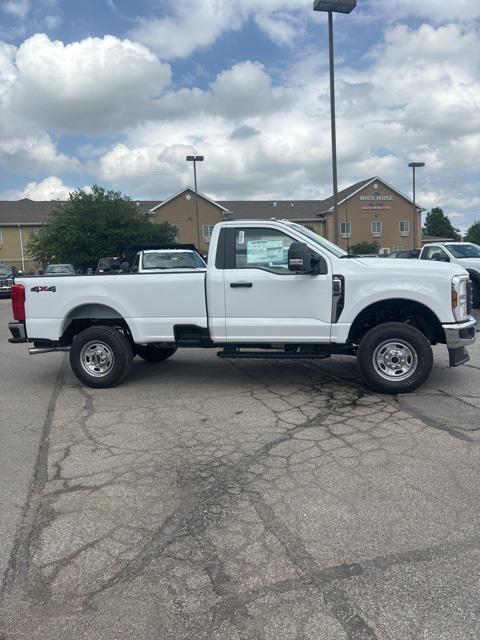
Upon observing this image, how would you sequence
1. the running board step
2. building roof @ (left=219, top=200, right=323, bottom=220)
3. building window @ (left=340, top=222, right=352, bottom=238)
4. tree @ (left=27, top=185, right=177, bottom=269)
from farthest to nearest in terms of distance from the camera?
1. building roof @ (left=219, top=200, right=323, bottom=220)
2. building window @ (left=340, top=222, right=352, bottom=238)
3. tree @ (left=27, top=185, right=177, bottom=269)
4. the running board step

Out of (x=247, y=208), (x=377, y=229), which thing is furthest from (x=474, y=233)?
(x=247, y=208)

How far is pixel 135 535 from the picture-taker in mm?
3285

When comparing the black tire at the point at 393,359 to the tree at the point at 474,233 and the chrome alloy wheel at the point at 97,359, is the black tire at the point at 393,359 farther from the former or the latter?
the tree at the point at 474,233

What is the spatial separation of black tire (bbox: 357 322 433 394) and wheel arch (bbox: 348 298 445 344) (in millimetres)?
229

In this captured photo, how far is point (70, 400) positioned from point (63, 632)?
14.4ft

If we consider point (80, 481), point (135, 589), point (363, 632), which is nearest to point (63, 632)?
point (135, 589)

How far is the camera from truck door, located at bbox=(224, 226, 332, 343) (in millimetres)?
6312

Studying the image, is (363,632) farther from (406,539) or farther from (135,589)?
(135,589)

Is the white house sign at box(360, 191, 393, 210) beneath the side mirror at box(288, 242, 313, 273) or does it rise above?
above

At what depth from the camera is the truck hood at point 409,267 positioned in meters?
6.08

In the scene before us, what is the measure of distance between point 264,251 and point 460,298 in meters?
2.38

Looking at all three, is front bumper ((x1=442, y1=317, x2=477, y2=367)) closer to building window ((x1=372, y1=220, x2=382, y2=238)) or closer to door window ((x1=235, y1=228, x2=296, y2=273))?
door window ((x1=235, y1=228, x2=296, y2=273))

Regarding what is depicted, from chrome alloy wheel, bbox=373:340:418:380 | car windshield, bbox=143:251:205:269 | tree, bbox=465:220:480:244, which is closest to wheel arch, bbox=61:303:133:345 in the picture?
chrome alloy wheel, bbox=373:340:418:380

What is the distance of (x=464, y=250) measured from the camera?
15125 millimetres
